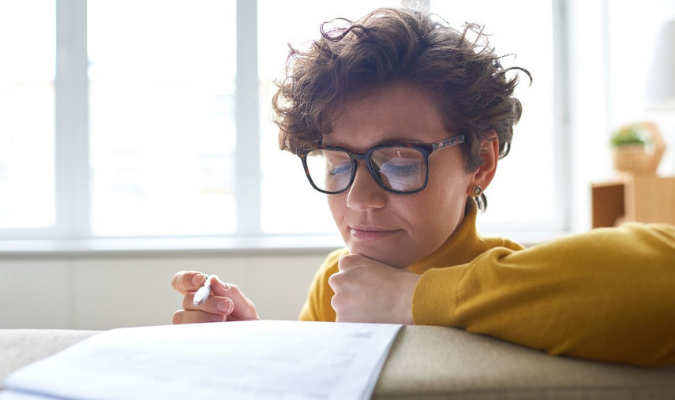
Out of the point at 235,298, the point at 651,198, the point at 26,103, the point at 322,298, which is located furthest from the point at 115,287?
the point at 651,198

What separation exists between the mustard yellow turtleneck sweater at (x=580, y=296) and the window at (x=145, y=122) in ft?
10.7

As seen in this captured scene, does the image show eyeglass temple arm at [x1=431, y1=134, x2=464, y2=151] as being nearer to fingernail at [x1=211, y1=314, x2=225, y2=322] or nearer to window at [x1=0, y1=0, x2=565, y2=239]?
fingernail at [x1=211, y1=314, x2=225, y2=322]

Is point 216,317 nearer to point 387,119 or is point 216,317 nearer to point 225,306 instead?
point 225,306

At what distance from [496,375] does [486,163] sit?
74 centimetres

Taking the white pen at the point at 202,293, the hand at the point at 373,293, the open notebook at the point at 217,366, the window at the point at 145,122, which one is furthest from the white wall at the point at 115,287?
the open notebook at the point at 217,366

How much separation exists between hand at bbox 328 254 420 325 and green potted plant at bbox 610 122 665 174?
2.30 m

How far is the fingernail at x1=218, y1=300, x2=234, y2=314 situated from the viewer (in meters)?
0.91

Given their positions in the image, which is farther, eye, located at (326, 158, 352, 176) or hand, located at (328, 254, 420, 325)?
eye, located at (326, 158, 352, 176)

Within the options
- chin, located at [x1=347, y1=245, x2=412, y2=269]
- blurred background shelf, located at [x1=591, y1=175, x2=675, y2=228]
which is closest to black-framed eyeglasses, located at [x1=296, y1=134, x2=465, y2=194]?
chin, located at [x1=347, y1=245, x2=412, y2=269]

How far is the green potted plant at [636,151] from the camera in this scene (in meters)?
2.66

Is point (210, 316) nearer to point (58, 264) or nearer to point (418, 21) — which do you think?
point (418, 21)

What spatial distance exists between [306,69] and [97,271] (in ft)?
8.16

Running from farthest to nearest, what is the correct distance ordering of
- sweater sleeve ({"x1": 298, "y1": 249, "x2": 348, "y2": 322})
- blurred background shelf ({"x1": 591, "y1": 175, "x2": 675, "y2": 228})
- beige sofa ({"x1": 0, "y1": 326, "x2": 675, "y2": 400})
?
1. blurred background shelf ({"x1": 591, "y1": 175, "x2": 675, "y2": 228})
2. sweater sleeve ({"x1": 298, "y1": 249, "x2": 348, "y2": 322})
3. beige sofa ({"x1": 0, "y1": 326, "x2": 675, "y2": 400})

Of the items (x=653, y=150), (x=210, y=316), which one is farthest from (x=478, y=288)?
(x=653, y=150)
